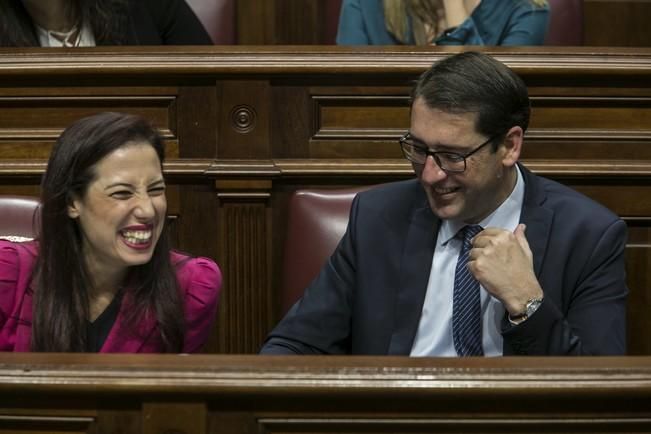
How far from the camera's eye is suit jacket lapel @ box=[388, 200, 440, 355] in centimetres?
103

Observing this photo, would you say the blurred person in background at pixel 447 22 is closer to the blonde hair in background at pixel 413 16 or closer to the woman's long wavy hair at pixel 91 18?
the blonde hair in background at pixel 413 16

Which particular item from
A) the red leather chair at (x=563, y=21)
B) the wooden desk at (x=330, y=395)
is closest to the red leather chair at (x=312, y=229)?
the wooden desk at (x=330, y=395)

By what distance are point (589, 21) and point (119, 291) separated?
1.17m

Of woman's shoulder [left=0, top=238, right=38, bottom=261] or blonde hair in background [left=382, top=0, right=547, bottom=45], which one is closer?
woman's shoulder [left=0, top=238, right=38, bottom=261]

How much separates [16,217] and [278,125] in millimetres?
288

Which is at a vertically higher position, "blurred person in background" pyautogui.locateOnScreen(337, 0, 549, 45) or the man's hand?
"blurred person in background" pyautogui.locateOnScreen(337, 0, 549, 45)

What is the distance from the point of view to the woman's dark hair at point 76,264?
40.7 inches

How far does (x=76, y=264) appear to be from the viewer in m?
1.07

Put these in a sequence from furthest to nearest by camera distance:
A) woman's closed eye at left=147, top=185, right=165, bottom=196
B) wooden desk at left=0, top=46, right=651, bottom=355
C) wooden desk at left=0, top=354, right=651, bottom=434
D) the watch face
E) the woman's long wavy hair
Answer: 1. the woman's long wavy hair
2. wooden desk at left=0, top=46, right=651, bottom=355
3. woman's closed eye at left=147, top=185, right=165, bottom=196
4. the watch face
5. wooden desk at left=0, top=354, right=651, bottom=434

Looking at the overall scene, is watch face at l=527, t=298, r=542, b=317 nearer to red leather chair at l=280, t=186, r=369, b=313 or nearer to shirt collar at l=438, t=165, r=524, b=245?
shirt collar at l=438, t=165, r=524, b=245

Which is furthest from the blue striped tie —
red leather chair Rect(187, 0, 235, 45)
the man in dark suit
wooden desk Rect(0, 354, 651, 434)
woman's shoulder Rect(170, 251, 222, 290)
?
red leather chair Rect(187, 0, 235, 45)

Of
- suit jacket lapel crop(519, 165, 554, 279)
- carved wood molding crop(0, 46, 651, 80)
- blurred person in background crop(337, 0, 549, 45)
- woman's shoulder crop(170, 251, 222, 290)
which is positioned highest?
→ blurred person in background crop(337, 0, 549, 45)

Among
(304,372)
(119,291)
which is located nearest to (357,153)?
(119,291)

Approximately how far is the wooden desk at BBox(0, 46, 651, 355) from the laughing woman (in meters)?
0.17
